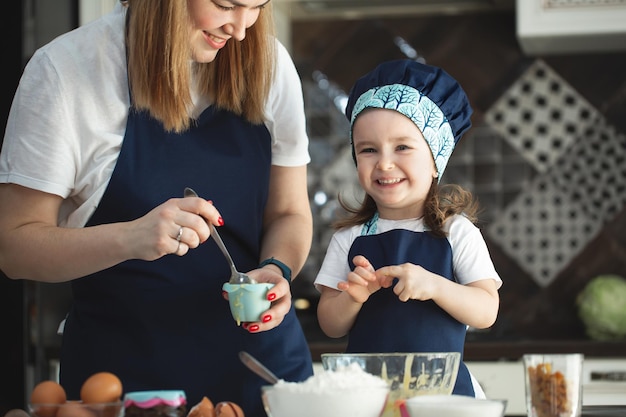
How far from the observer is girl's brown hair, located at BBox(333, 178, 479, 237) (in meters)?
1.72

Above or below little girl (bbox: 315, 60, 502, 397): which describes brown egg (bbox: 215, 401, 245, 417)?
below

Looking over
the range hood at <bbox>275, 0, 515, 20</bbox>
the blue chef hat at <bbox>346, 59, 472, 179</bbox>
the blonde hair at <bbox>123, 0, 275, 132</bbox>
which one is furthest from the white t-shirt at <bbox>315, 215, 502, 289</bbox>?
the range hood at <bbox>275, 0, 515, 20</bbox>

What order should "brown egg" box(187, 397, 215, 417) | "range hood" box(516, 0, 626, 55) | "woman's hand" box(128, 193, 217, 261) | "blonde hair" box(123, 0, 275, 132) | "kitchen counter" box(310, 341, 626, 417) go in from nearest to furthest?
"brown egg" box(187, 397, 215, 417), "woman's hand" box(128, 193, 217, 261), "blonde hair" box(123, 0, 275, 132), "kitchen counter" box(310, 341, 626, 417), "range hood" box(516, 0, 626, 55)

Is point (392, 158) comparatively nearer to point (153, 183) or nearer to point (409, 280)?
point (409, 280)

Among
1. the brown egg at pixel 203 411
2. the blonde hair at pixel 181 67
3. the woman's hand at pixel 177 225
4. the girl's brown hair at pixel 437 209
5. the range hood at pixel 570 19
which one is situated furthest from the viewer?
the range hood at pixel 570 19

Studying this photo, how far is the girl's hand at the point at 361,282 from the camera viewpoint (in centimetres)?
150

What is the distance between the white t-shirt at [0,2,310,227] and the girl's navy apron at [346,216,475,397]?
0.52m

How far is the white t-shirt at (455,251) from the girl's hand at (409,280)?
16 centimetres

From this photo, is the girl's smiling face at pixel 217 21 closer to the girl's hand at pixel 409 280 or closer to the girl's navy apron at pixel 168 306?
the girl's navy apron at pixel 168 306

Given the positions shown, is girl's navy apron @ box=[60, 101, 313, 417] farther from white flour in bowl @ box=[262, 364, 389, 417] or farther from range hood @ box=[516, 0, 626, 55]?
range hood @ box=[516, 0, 626, 55]

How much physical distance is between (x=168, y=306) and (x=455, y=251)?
0.53 metres

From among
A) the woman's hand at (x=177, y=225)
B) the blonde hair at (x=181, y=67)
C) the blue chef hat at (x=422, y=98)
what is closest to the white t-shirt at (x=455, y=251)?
the blue chef hat at (x=422, y=98)

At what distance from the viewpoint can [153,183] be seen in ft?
5.44

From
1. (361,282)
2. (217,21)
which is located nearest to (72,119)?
(217,21)
